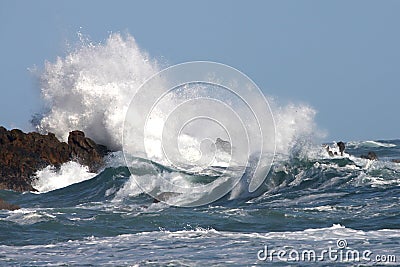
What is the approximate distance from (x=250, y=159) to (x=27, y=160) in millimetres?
7286

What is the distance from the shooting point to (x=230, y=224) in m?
14.7

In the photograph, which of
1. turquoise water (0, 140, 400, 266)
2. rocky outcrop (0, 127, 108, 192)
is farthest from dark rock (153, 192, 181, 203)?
rocky outcrop (0, 127, 108, 192)

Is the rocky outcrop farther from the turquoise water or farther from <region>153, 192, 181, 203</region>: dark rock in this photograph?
<region>153, 192, 181, 203</region>: dark rock

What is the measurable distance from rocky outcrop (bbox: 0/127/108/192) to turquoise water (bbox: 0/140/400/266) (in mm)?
3506


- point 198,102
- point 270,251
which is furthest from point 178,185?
point 270,251

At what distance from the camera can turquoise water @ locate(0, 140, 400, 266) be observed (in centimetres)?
1159

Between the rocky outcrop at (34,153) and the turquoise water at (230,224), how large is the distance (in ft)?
11.5

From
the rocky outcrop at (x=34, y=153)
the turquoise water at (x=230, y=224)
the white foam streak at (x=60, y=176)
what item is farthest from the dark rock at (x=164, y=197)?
the rocky outcrop at (x=34, y=153)

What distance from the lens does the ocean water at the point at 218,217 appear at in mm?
11508

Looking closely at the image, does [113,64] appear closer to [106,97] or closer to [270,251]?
[106,97]

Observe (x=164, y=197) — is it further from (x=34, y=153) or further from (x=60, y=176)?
(x=34, y=153)

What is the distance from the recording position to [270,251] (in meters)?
11.6

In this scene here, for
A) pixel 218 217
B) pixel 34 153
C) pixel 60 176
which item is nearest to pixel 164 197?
pixel 218 217

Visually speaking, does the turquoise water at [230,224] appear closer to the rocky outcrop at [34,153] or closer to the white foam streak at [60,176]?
the white foam streak at [60,176]
